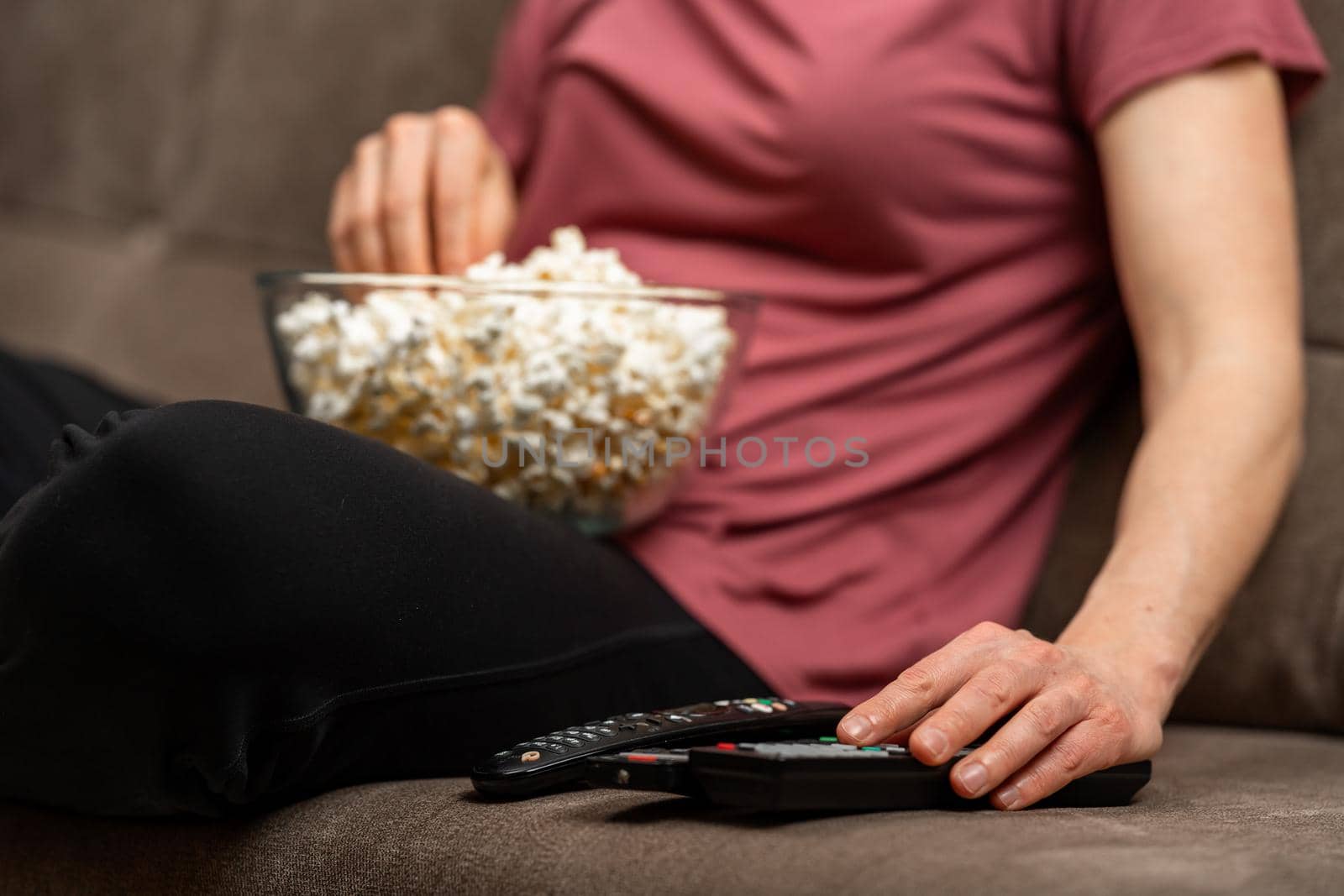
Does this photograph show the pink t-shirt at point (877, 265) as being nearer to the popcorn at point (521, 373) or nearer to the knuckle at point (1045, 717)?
the popcorn at point (521, 373)

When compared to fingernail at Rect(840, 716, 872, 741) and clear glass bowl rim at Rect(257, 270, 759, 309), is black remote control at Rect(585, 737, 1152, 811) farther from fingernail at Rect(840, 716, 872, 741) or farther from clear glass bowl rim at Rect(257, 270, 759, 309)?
clear glass bowl rim at Rect(257, 270, 759, 309)

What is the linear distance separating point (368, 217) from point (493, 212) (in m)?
0.11

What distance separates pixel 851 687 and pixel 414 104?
0.92 m

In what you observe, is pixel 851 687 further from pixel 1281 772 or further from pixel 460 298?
pixel 460 298

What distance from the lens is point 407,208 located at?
0.87 m

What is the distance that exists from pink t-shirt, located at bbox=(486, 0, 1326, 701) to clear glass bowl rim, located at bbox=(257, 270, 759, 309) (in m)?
0.18

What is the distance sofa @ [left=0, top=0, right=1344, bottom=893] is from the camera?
0.44 metres

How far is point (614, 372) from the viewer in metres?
0.71

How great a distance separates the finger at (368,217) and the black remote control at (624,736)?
451 millimetres

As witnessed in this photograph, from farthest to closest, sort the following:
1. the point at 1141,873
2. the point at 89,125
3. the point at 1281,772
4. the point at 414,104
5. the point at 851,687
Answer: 1. the point at 89,125
2. the point at 414,104
3. the point at 851,687
4. the point at 1281,772
5. the point at 1141,873

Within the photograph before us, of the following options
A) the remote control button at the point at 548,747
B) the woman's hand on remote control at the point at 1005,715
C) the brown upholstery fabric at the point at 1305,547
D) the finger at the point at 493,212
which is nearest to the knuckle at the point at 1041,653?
the woman's hand on remote control at the point at 1005,715

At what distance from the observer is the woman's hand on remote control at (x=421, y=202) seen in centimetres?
87

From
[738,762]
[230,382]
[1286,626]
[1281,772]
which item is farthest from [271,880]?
[230,382]

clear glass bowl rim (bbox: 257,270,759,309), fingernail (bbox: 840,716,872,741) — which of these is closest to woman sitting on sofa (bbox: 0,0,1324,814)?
fingernail (bbox: 840,716,872,741)
